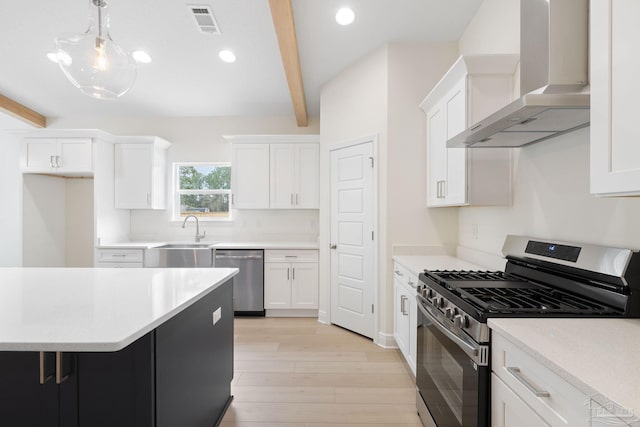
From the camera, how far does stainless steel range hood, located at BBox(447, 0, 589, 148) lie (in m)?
1.33

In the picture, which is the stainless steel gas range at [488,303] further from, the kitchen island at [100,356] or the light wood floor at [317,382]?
the kitchen island at [100,356]

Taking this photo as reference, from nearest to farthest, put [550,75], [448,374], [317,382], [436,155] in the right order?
[550,75]
[448,374]
[317,382]
[436,155]

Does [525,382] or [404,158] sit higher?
[404,158]

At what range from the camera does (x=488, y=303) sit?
4.47 ft

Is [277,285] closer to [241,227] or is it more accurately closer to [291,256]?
[291,256]

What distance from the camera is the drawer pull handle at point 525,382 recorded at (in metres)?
0.93

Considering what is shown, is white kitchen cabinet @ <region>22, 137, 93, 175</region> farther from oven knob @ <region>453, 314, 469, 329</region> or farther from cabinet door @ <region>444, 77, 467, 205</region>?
oven knob @ <region>453, 314, 469, 329</region>

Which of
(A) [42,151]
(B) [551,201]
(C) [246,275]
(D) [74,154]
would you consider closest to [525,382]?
(B) [551,201]

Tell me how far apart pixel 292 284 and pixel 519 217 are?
108 inches

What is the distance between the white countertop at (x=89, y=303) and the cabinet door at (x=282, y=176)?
91.3 inches

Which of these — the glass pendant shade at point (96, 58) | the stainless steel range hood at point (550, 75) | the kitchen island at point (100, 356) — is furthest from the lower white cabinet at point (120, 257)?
the stainless steel range hood at point (550, 75)

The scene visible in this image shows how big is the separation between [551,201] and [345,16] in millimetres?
2371

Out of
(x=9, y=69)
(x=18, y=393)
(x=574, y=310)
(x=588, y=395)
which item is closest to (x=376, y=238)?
(x=574, y=310)

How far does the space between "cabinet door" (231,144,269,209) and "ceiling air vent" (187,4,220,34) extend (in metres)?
1.55
